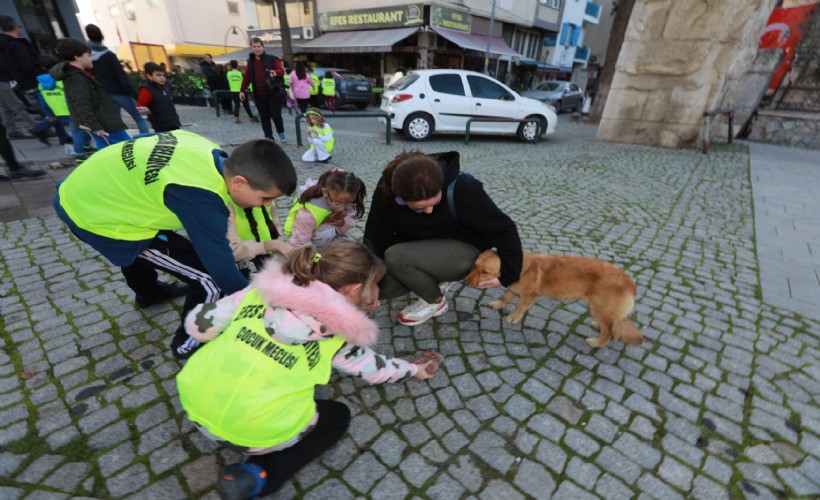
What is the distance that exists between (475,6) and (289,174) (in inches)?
1019

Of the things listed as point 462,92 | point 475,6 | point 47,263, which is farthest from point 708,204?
point 475,6

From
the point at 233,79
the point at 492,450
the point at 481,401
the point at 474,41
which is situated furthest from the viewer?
the point at 474,41

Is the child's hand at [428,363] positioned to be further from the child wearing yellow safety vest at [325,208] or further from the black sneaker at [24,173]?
the black sneaker at [24,173]

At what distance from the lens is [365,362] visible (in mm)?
1864

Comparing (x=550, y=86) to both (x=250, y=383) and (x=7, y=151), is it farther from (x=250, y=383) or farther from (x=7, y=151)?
(x=250, y=383)

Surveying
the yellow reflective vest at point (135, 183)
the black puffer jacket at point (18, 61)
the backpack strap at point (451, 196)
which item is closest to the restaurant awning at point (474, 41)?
the black puffer jacket at point (18, 61)

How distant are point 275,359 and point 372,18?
25.5 m

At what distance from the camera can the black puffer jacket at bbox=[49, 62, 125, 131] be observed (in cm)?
465

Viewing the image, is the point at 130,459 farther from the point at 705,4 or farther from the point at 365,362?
the point at 705,4

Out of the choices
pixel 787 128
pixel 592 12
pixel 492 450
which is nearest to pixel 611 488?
pixel 492 450

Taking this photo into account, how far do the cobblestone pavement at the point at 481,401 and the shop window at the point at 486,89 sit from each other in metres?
7.49

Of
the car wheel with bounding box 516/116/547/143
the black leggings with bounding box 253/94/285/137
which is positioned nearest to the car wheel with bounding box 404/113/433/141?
the car wheel with bounding box 516/116/547/143

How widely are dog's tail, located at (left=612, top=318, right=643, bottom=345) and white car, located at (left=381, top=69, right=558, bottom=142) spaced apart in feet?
27.5

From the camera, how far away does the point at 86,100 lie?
4.86 meters
